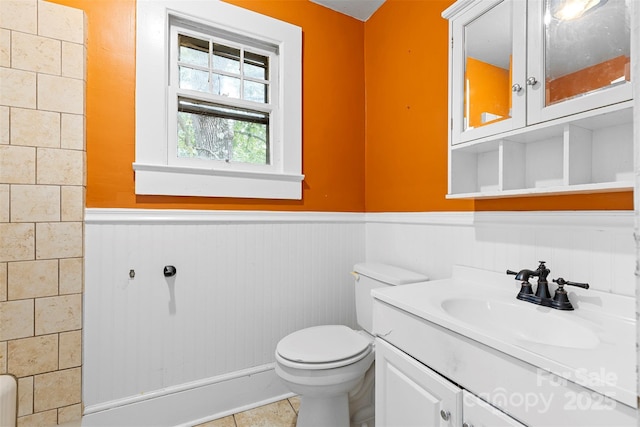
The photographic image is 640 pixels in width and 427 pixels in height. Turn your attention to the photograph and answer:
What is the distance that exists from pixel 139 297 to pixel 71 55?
1129 mm

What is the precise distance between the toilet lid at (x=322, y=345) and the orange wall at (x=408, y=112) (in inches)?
29.5

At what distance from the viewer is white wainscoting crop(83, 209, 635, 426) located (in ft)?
4.29

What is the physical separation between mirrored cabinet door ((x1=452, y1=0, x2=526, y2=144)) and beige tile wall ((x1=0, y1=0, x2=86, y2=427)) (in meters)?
1.63

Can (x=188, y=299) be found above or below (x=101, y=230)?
below

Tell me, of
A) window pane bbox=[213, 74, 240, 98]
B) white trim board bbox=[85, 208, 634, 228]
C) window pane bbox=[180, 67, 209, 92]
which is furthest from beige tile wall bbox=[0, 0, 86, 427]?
window pane bbox=[213, 74, 240, 98]

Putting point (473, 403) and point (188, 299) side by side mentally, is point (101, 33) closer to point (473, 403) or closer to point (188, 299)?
point (188, 299)

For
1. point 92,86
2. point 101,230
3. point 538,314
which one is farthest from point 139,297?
point 538,314

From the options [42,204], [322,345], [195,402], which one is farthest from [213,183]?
[195,402]

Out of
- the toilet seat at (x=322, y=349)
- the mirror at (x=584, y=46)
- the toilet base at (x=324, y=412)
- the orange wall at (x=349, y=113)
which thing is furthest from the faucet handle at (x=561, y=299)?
the toilet base at (x=324, y=412)

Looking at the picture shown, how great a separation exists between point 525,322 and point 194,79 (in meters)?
1.83

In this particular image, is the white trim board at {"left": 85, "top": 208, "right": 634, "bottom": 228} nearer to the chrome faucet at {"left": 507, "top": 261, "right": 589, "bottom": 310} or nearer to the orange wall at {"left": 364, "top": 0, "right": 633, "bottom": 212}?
the orange wall at {"left": 364, "top": 0, "right": 633, "bottom": 212}

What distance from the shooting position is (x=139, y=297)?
141 cm

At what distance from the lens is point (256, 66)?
176 cm

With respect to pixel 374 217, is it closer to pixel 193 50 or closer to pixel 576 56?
pixel 576 56
